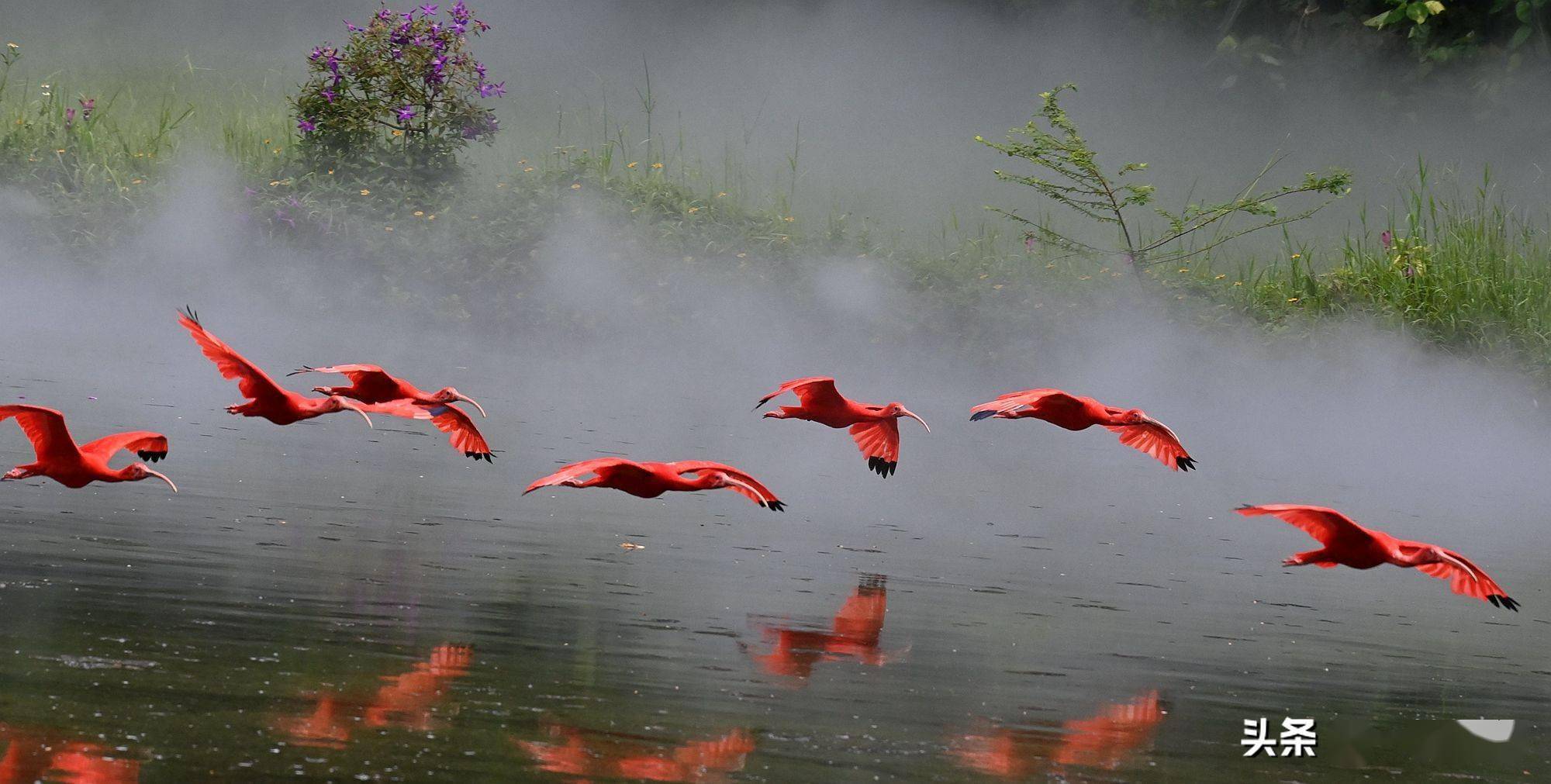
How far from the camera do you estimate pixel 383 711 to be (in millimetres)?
5797

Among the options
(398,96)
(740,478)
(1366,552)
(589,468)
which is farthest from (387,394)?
(398,96)

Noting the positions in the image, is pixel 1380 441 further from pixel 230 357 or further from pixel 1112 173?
pixel 230 357

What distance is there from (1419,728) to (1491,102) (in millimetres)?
16827

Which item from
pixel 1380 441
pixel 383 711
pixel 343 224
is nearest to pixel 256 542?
pixel 383 711

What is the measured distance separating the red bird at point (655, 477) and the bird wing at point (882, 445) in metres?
2.25

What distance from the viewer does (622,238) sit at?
19.3 m

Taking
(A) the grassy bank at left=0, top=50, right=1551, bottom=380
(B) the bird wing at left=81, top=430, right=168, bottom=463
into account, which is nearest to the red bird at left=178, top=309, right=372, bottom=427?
(B) the bird wing at left=81, top=430, right=168, bottom=463

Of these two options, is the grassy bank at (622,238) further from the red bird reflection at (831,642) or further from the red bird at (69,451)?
the red bird at (69,451)

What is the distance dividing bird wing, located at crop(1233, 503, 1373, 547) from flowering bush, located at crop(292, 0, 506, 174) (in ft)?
43.9

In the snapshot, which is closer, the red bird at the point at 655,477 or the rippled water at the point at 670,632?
the rippled water at the point at 670,632

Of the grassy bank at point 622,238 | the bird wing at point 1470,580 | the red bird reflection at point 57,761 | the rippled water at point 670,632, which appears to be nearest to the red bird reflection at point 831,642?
the rippled water at point 670,632

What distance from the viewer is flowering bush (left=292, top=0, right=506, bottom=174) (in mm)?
19031

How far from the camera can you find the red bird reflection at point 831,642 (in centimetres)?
713

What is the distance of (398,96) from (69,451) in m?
12.5
